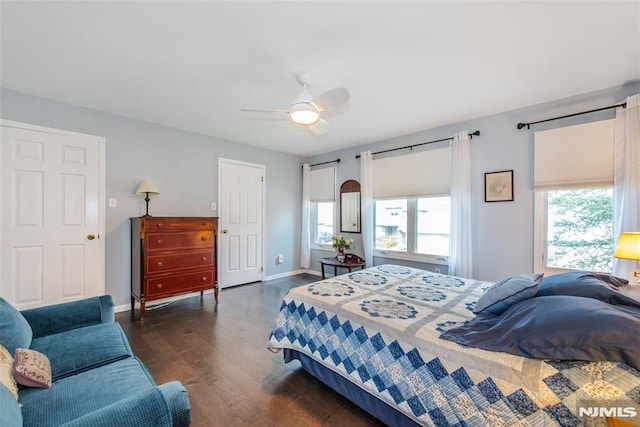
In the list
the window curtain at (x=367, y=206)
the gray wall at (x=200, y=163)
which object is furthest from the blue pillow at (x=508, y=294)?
the window curtain at (x=367, y=206)

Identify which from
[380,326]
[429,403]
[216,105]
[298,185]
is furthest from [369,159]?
[429,403]

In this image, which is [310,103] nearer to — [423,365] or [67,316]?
[423,365]

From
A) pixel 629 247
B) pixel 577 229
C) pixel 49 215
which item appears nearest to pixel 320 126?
pixel 629 247

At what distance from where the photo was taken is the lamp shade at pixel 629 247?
6.81 ft

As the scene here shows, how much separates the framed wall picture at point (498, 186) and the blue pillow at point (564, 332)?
86.5 inches

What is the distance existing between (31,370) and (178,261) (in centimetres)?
228

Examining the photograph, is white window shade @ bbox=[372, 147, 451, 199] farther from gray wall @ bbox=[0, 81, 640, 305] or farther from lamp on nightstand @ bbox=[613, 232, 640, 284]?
lamp on nightstand @ bbox=[613, 232, 640, 284]

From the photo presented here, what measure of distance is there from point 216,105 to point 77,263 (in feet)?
8.24

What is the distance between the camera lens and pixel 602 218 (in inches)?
109

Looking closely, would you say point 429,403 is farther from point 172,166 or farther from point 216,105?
point 172,166

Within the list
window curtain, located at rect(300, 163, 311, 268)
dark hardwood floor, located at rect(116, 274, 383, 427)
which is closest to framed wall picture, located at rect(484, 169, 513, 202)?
dark hardwood floor, located at rect(116, 274, 383, 427)

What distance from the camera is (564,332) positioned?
1136mm

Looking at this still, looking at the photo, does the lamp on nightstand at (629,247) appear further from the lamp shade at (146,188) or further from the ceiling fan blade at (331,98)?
the lamp shade at (146,188)

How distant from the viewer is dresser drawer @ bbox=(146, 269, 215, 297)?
3.26 m
